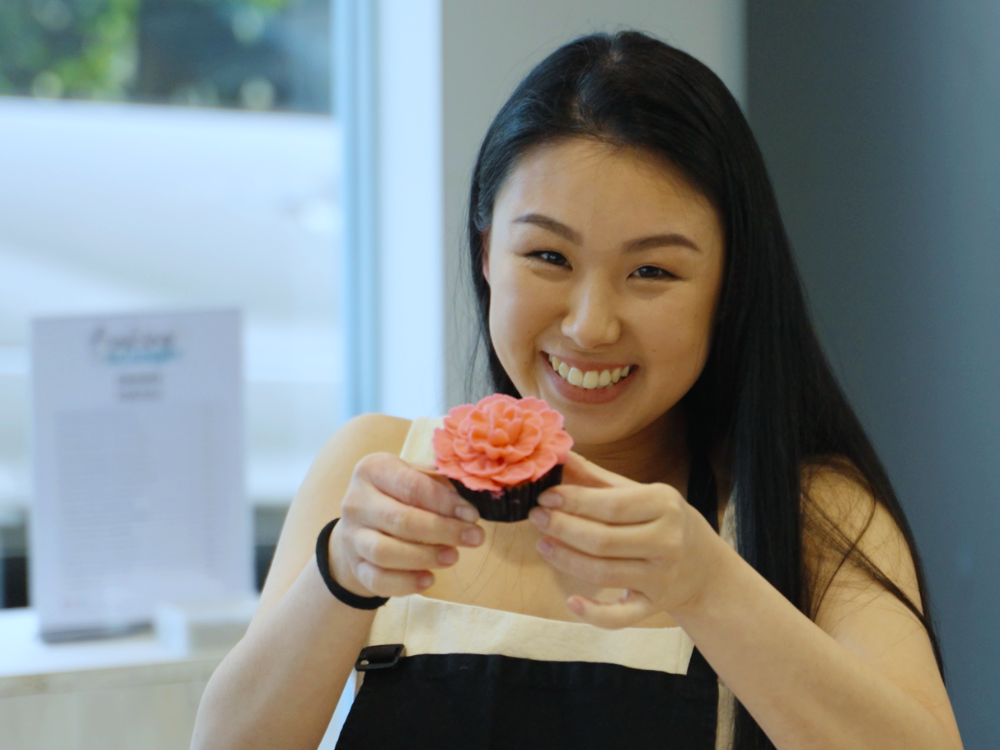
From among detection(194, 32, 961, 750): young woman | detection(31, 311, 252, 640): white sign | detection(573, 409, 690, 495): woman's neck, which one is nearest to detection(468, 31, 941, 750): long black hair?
detection(194, 32, 961, 750): young woman

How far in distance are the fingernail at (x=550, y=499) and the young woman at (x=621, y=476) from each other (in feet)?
0.50

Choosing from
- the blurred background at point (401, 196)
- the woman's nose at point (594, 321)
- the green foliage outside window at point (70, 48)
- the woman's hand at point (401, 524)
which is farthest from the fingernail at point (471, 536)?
the green foliage outside window at point (70, 48)

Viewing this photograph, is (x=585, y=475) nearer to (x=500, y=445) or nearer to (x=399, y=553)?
(x=500, y=445)

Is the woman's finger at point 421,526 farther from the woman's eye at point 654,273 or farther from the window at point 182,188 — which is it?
the window at point 182,188

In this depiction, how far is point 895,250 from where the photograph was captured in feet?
5.84

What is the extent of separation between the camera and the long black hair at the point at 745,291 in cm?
123

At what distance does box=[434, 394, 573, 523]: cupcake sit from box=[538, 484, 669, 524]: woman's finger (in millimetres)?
40

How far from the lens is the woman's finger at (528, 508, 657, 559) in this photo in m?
0.94

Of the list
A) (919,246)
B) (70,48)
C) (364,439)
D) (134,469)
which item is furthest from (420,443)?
(70,48)

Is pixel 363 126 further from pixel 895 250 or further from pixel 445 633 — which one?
pixel 445 633

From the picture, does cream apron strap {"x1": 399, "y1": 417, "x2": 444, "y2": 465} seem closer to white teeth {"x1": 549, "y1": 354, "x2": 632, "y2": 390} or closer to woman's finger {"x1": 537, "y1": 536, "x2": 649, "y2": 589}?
white teeth {"x1": 549, "y1": 354, "x2": 632, "y2": 390}

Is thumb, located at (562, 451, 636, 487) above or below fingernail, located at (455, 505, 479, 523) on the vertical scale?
above

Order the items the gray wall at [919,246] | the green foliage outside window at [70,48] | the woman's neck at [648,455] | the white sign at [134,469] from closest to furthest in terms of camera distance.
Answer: the woman's neck at [648,455] < the gray wall at [919,246] < the white sign at [134,469] < the green foliage outside window at [70,48]

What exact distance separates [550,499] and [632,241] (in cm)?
36
